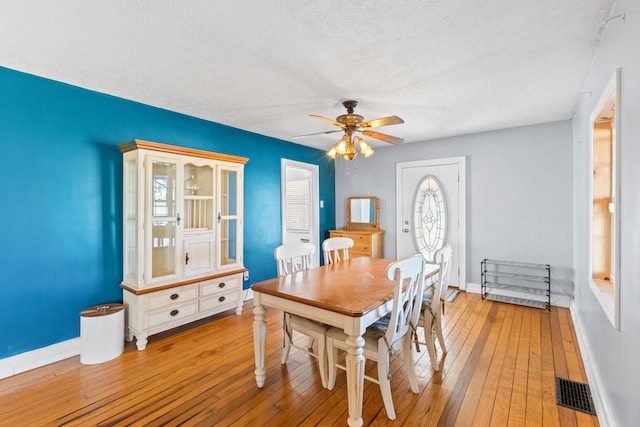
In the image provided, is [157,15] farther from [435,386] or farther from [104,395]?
[435,386]

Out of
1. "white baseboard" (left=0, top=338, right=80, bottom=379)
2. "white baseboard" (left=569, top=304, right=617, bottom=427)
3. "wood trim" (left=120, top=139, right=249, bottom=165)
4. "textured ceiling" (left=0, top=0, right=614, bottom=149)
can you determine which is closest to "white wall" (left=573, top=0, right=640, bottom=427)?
"white baseboard" (left=569, top=304, right=617, bottom=427)

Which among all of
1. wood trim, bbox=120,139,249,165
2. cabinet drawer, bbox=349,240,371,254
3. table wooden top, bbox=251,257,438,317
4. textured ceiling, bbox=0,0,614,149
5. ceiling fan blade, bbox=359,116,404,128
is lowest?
cabinet drawer, bbox=349,240,371,254

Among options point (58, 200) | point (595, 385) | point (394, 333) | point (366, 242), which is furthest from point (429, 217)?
point (58, 200)

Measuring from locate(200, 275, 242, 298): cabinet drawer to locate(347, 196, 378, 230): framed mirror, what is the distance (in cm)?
271

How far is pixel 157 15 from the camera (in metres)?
1.68

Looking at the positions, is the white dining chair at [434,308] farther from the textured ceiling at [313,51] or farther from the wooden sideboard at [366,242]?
the wooden sideboard at [366,242]

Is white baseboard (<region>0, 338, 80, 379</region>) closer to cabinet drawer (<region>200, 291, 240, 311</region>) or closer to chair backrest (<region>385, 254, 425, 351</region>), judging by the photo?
cabinet drawer (<region>200, 291, 240, 311</region>)

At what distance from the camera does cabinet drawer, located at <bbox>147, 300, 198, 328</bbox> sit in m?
2.80

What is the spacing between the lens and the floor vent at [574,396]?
6.31 ft

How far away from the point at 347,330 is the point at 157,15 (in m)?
2.11

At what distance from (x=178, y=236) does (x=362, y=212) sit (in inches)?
133

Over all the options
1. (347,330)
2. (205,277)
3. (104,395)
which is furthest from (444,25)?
(104,395)

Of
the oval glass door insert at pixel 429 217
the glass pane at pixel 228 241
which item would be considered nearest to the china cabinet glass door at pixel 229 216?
the glass pane at pixel 228 241

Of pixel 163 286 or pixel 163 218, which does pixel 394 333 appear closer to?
pixel 163 286
